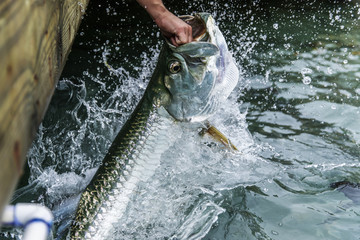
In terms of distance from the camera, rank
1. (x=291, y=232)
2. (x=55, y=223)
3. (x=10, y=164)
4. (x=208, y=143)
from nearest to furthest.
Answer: (x=10, y=164)
(x=55, y=223)
(x=291, y=232)
(x=208, y=143)

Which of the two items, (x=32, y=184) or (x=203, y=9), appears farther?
(x=203, y=9)

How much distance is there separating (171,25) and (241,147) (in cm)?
157

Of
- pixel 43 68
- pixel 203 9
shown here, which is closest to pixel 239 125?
pixel 43 68

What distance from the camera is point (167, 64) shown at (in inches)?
99.7

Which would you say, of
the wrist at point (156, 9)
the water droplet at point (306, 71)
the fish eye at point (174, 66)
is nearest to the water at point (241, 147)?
the water droplet at point (306, 71)

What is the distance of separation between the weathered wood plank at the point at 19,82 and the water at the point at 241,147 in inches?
62.6

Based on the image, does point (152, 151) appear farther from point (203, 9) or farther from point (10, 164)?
point (203, 9)

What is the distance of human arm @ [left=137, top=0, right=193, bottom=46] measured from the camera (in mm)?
2387

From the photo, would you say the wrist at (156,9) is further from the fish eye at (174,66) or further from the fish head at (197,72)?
the fish eye at (174,66)

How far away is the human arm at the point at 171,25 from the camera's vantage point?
2.39 m

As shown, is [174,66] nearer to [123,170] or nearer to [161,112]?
[161,112]

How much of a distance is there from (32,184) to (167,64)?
1.72 meters

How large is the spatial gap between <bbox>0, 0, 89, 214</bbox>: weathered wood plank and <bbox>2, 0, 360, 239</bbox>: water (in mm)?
1591

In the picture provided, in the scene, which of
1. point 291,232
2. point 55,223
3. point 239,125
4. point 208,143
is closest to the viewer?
point 55,223
